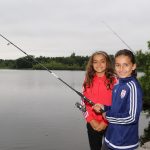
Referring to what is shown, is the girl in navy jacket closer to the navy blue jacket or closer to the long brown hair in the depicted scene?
the navy blue jacket

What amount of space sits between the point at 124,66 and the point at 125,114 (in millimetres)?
519

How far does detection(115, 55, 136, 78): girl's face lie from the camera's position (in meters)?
3.83

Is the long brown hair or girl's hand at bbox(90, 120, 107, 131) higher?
the long brown hair

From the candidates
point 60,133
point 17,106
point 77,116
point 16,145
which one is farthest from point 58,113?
point 16,145

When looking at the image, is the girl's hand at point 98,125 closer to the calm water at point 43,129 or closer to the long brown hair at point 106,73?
the long brown hair at point 106,73

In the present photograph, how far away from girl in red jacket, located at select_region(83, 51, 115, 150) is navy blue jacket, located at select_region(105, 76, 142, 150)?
698 mm

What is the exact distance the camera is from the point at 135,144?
12.3 feet

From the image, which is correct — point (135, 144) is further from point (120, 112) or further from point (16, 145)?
point (16, 145)

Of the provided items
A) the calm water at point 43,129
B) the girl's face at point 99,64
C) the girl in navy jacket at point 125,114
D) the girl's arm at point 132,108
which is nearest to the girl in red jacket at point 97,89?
the girl's face at point 99,64

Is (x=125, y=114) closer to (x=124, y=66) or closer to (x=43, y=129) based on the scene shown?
(x=124, y=66)

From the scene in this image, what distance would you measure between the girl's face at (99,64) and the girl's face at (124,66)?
755mm

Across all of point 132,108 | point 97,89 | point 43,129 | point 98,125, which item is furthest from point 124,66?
point 43,129

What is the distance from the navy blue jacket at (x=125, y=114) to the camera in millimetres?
3629

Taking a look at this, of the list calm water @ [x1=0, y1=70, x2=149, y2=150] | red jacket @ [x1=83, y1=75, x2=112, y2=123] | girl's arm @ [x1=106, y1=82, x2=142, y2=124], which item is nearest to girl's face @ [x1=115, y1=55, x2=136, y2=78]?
girl's arm @ [x1=106, y1=82, x2=142, y2=124]
